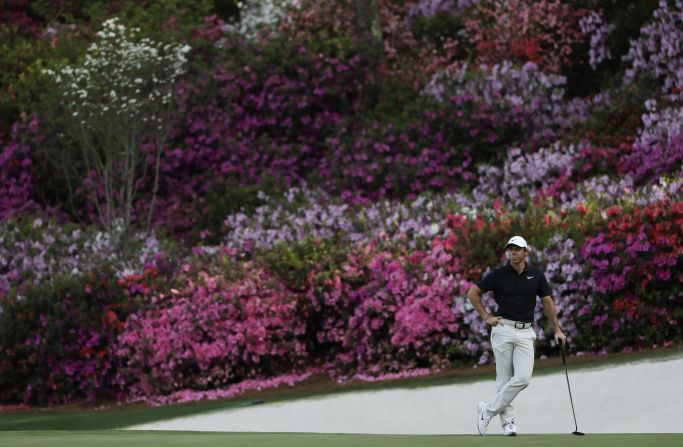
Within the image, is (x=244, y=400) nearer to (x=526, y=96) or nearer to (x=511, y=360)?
(x=511, y=360)

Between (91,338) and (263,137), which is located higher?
(263,137)

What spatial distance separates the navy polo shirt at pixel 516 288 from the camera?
1009 cm

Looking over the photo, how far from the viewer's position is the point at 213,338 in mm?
16344

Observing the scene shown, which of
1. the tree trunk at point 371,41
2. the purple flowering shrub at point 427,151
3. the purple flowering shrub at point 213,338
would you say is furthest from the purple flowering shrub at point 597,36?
the purple flowering shrub at point 213,338

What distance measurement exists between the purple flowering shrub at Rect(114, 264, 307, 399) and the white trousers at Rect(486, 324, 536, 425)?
622 centimetres

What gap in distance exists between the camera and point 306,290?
16766mm

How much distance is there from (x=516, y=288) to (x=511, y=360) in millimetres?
620

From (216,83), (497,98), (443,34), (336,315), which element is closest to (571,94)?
(497,98)

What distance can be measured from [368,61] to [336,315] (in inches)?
363

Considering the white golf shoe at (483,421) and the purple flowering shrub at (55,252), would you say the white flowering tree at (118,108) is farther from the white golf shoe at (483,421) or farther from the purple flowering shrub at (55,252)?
the white golf shoe at (483,421)

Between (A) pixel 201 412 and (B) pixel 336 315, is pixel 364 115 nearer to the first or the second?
(B) pixel 336 315

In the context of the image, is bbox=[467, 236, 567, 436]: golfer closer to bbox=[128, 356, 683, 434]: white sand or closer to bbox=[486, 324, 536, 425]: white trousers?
bbox=[486, 324, 536, 425]: white trousers

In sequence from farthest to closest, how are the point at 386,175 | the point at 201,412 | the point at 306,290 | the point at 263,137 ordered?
the point at 263,137 → the point at 386,175 → the point at 306,290 → the point at 201,412

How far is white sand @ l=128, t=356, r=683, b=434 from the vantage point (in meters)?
12.0
